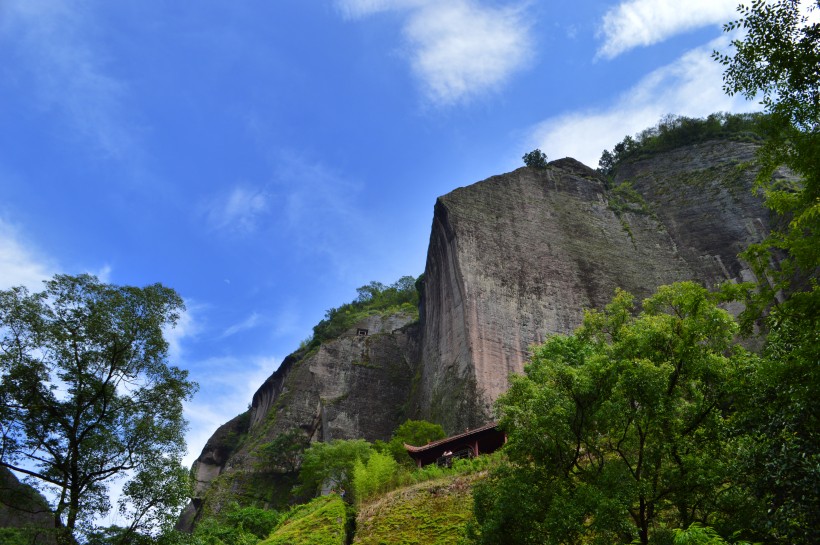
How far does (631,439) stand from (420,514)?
747 centimetres

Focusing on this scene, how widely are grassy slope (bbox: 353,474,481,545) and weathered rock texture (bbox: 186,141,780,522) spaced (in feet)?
32.7

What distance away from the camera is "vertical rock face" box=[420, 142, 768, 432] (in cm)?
3150

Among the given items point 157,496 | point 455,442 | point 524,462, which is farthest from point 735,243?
point 157,496

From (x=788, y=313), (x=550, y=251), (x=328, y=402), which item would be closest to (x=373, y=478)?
(x=788, y=313)

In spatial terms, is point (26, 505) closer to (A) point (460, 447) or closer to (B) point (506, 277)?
(A) point (460, 447)

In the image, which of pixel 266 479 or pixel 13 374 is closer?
pixel 13 374

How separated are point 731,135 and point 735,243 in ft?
37.1

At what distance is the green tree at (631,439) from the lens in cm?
983

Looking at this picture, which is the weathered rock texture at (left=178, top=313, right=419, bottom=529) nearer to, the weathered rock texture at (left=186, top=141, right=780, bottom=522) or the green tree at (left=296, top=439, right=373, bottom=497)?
the weathered rock texture at (left=186, top=141, right=780, bottom=522)

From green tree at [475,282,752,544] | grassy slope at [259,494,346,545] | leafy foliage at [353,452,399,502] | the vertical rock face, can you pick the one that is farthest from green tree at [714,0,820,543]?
the vertical rock face

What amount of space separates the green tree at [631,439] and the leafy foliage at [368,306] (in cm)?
3700

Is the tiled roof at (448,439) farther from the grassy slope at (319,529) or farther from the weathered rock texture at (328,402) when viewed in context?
the weathered rock texture at (328,402)

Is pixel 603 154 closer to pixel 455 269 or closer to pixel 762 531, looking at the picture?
pixel 455 269

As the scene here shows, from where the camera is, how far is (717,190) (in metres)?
42.6
